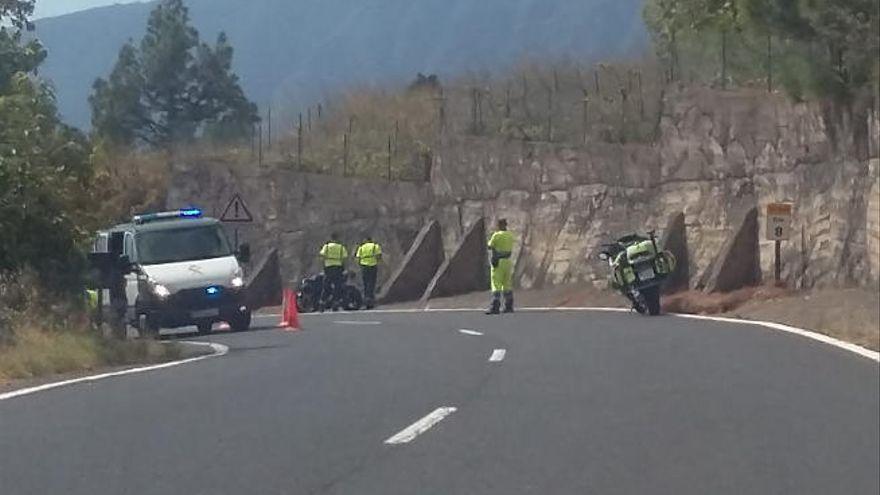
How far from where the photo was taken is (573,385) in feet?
49.3

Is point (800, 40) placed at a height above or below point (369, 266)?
above

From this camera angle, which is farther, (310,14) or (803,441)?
(310,14)

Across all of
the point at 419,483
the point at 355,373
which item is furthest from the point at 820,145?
the point at 419,483

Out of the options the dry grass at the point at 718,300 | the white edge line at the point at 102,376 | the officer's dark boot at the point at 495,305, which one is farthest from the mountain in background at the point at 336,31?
the white edge line at the point at 102,376

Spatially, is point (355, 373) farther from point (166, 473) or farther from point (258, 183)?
point (258, 183)

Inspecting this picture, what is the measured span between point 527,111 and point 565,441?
114 feet

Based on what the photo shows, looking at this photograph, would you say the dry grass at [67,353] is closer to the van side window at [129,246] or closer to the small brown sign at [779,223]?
the van side window at [129,246]

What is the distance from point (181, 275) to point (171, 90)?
4206 centimetres

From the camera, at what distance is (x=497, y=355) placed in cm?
1908

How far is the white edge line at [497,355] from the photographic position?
18288 millimetres

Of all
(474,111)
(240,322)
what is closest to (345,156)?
(474,111)

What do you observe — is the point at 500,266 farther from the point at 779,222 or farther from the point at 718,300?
the point at 779,222

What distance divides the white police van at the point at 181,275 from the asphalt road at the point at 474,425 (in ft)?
31.4

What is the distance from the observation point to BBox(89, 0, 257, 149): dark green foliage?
227 ft
